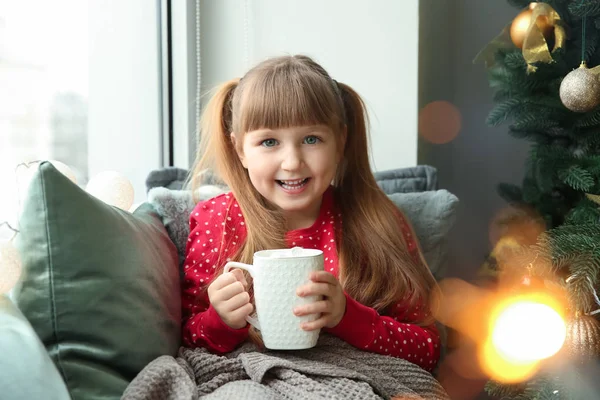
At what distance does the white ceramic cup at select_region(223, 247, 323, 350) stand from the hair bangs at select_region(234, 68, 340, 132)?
0.28 m

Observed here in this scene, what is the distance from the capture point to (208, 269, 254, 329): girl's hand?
39.7 inches

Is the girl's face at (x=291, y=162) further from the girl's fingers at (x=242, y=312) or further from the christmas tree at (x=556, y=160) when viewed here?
the christmas tree at (x=556, y=160)

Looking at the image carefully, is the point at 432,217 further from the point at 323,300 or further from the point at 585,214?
the point at 323,300

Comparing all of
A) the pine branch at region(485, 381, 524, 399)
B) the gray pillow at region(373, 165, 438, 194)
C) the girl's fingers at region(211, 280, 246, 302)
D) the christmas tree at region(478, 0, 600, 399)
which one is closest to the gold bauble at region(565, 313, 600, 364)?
the christmas tree at region(478, 0, 600, 399)

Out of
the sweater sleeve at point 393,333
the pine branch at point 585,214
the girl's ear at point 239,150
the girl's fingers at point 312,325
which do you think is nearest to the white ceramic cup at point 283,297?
the girl's fingers at point 312,325

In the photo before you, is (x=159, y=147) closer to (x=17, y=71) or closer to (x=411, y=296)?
(x=17, y=71)

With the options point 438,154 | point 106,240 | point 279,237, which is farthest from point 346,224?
point 438,154

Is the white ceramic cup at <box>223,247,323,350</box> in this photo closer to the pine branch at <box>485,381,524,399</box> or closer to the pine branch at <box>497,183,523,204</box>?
the pine branch at <box>485,381,524,399</box>

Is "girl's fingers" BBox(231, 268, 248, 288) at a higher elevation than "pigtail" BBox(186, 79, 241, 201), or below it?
below

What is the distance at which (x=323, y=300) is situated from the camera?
3.22 feet

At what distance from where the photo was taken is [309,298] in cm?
94

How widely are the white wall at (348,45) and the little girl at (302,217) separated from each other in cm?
43

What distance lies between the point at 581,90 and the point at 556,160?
0.67 feet

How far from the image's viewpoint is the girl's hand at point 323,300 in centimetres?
93
